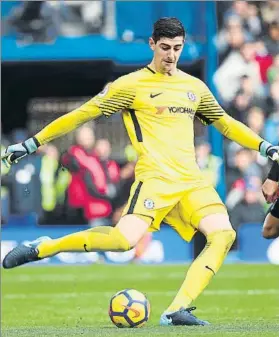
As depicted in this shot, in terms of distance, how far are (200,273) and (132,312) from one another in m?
0.60

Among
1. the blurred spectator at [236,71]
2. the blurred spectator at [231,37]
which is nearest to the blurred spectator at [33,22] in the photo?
the blurred spectator at [231,37]

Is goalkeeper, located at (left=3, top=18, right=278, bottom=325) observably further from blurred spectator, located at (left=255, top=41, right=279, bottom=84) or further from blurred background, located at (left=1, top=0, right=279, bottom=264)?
blurred spectator, located at (left=255, top=41, right=279, bottom=84)

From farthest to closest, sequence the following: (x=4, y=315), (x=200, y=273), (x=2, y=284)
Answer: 1. (x=2, y=284)
2. (x=4, y=315)
3. (x=200, y=273)

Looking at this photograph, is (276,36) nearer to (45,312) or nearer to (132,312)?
(45,312)

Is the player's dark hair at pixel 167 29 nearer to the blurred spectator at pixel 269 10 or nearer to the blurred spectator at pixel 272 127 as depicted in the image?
the blurred spectator at pixel 272 127

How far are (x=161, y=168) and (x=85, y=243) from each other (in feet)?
2.62

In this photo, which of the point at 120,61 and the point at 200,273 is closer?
the point at 200,273

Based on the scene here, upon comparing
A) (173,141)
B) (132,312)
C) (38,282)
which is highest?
(173,141)

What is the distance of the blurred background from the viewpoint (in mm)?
21578

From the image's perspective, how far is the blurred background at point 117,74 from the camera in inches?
850

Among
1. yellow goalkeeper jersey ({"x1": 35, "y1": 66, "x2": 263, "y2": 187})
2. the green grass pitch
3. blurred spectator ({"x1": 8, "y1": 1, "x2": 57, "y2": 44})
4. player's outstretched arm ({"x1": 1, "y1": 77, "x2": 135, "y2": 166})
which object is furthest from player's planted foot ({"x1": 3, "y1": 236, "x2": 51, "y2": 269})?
blurred spectator ({"x1": 8, "y1": 1, "x2": 57, "y2": 44})

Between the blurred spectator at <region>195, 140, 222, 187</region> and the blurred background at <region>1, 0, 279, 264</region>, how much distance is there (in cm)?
4

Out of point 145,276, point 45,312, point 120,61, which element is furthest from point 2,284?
point 120,61

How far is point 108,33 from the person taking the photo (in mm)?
22641
